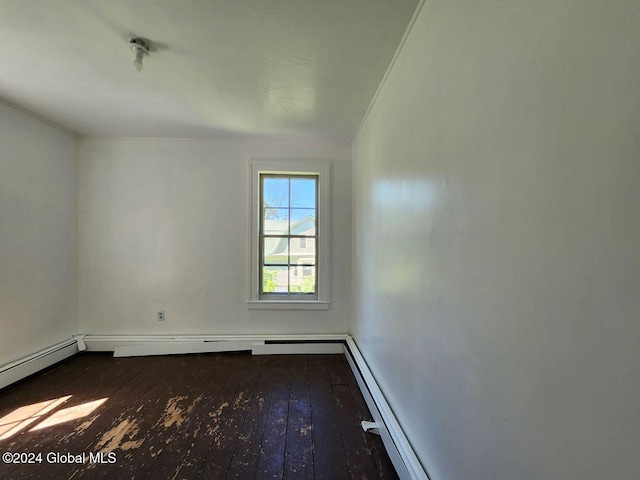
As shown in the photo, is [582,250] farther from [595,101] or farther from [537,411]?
[537,411]

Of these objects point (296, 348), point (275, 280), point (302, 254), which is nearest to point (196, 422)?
point (296, 348)

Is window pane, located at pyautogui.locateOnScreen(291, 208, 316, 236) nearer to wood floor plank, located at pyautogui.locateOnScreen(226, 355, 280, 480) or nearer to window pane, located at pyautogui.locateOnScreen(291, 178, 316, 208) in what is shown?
Answer: window pane, located at pyautogui.locateOnScreen(291, 178, 316, 208)

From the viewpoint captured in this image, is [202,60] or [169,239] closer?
[202,60]

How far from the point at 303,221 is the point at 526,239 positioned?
9.01ft

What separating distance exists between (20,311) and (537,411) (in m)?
3.66

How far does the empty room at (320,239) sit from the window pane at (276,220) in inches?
1.0

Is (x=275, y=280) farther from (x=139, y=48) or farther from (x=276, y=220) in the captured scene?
(x=139, y=48)

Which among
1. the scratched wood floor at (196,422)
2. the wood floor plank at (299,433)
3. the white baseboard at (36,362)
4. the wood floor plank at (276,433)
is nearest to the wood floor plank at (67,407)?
the scratched wood floor at (196,422)

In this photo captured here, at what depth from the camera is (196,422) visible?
1.94m

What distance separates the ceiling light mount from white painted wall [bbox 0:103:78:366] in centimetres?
166

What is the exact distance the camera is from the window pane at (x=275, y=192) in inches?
131

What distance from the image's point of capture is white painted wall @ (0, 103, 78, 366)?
94.7 inches

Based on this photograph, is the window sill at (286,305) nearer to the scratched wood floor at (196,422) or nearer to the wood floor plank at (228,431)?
the scratched wood floor at (196,422)

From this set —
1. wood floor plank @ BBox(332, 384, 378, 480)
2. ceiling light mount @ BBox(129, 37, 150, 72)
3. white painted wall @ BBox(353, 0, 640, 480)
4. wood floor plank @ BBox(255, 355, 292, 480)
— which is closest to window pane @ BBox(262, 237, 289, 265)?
wood floor plank @ BBox(255, 355, 292, 480)
